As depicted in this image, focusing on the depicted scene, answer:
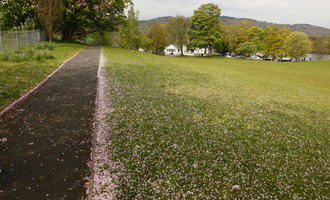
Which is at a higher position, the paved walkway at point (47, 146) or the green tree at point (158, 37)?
the green tree at point (158, 37)

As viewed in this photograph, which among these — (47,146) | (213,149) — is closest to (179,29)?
(213,149)

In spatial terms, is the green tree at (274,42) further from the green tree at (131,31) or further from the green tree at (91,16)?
the green tree at (91,16)

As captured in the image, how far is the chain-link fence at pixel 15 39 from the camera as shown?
19.3 metres

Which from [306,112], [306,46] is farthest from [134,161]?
[306,46]

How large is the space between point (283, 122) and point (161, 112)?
5.45 metres

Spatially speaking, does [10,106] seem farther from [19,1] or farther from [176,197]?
[19,1]

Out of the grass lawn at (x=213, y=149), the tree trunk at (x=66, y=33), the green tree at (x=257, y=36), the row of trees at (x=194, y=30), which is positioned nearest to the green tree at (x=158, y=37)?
the row of trees at (x=194, y=30)

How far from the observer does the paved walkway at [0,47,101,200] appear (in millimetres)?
4008

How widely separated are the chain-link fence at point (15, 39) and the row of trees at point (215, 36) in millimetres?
30386

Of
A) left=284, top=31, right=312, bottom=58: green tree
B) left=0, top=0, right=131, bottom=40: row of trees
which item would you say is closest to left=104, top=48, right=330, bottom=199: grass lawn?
left=0, top=0, right=131, bottom=40: row of trees

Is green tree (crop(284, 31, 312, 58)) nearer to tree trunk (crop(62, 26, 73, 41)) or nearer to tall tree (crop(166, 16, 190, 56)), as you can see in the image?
tall tree (crop(166, 16, 190, 56))

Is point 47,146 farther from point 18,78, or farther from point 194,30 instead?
point 194,30

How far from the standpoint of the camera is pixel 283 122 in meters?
8.42

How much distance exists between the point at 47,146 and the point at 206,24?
75.2 metres
